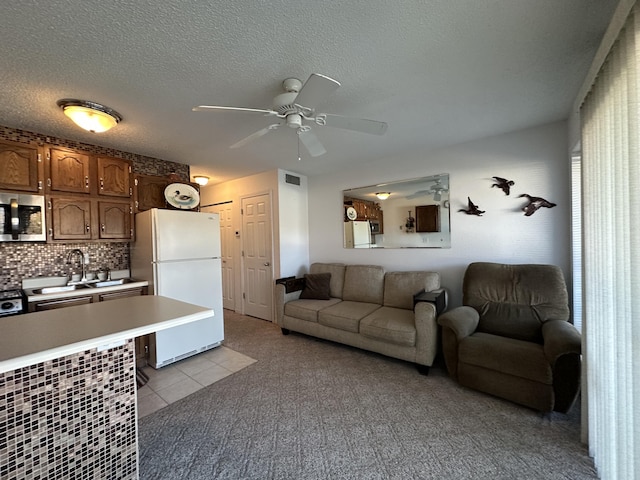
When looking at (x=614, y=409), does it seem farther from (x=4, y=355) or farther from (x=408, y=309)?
(x=4, y=355)

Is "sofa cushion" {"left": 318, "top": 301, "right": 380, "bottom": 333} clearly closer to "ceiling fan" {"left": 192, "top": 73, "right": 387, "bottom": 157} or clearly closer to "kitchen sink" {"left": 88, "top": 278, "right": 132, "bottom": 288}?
"ceiling fan" {"left": 192, "top": 73, "right": 387, "bottom": 157}

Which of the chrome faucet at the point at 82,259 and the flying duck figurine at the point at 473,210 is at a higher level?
the flying duck figurine at the point at 473,210

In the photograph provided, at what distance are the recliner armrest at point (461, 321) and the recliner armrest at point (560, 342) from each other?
0.51 metres

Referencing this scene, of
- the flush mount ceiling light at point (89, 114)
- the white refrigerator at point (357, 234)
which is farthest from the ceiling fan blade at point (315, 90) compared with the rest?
the white refrigerator at point (357, 234)

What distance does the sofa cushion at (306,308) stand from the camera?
3.12 meters

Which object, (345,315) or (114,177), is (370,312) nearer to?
(345,315)

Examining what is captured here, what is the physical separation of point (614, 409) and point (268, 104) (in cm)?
279

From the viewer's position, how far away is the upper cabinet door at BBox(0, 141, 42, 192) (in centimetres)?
217

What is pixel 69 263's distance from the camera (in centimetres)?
273

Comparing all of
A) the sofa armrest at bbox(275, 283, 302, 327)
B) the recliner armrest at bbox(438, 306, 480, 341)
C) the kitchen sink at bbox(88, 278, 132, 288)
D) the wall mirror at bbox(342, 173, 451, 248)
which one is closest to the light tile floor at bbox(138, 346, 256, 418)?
the sofa armrest at bbox(275, 283, 302, 327)

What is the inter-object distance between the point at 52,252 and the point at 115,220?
2.10 feet

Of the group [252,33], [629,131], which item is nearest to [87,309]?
[252,33]

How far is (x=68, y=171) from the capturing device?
8.22 ft

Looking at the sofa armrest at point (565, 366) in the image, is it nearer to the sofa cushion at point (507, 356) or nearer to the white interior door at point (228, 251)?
the sofa cushion at point (507, 356)
